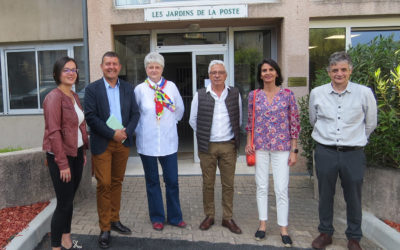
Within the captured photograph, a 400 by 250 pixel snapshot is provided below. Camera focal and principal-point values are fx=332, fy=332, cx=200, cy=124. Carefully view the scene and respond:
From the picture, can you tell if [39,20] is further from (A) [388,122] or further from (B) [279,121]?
(A) [388,122]

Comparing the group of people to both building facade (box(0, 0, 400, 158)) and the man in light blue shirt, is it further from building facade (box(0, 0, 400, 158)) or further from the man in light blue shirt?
building facade (box(0, 0, 400, 158))

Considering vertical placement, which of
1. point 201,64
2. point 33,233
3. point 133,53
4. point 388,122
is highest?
point 133,53

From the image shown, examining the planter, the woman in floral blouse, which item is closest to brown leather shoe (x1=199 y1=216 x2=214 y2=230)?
the woman in floral blouse

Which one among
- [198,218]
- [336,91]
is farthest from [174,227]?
[336,91]

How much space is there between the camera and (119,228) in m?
3.95

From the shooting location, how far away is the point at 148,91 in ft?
12.8

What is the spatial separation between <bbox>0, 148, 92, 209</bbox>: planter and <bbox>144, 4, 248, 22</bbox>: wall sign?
351 centimetres

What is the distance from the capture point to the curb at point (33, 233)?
11.3ft

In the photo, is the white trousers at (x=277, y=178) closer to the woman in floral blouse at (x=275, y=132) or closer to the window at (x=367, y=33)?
the woman in floral blouse at (x=275, y=132)

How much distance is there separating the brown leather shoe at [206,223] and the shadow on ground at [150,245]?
310 millimetres

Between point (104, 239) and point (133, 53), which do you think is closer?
point (104, 239)

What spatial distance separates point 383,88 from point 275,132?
57.4 inches

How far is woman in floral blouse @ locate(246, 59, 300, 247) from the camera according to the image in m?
3.56

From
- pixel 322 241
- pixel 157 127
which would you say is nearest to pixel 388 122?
pixel 322 241
